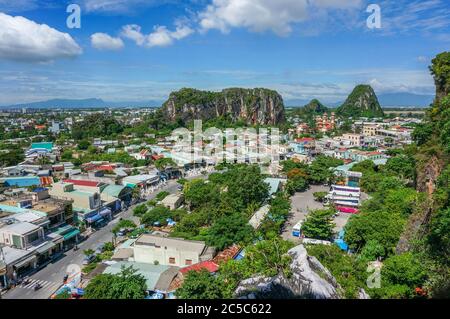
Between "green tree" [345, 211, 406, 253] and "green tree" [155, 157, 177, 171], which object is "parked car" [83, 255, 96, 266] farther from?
"green tree" [155, 157, 177, 171]

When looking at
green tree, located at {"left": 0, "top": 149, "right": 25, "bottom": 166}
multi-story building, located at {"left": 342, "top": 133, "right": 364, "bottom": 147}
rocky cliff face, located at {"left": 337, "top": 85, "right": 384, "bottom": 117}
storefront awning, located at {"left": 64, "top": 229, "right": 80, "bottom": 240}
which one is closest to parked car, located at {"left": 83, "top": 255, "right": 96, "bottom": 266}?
storefront awning, located at {"left": 64, "top": 229, "right": 80, "bottom": 240}

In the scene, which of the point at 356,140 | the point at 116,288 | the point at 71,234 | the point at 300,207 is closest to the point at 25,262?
the point at 71,234

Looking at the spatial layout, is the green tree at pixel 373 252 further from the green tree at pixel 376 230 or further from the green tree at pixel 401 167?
the green tree at pixel 401 167

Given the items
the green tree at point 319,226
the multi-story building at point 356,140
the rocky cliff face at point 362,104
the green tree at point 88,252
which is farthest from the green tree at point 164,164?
the rocky cliff face at point 362,104
